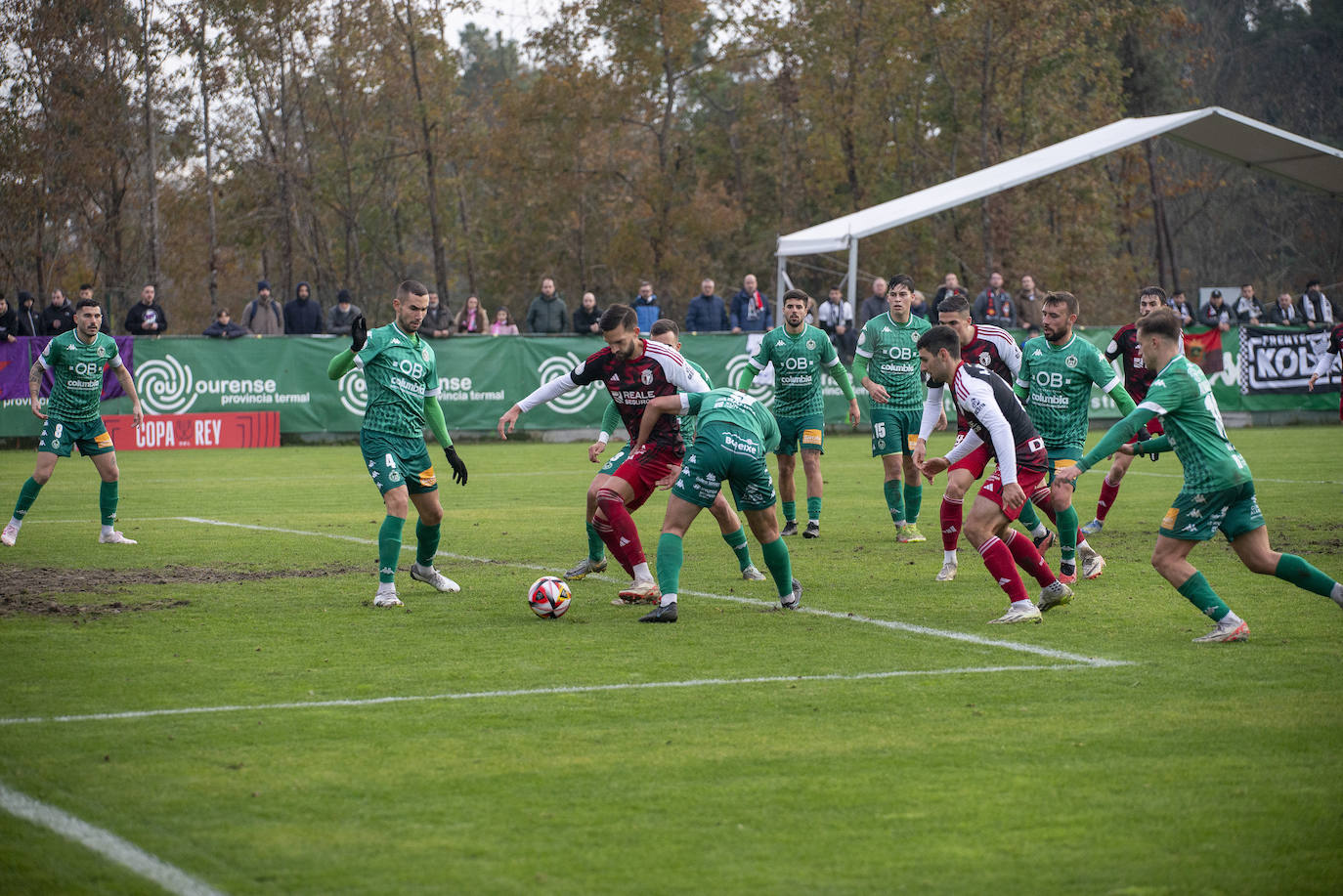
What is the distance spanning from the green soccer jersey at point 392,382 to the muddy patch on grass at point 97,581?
1.85 meters

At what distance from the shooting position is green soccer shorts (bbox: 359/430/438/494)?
9.77 metres

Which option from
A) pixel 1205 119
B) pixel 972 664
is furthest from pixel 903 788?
pixel 1205 119

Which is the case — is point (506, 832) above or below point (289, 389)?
below

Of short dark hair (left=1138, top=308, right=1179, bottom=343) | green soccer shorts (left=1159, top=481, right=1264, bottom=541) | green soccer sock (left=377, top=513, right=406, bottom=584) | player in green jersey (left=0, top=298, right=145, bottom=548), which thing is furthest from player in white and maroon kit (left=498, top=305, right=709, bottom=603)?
player in green jersey (left=0, top=298, right=145, bottom=548)

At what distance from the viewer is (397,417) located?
9922 mm

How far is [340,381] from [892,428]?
15.1 metres

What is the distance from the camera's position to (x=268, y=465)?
22.4 metres

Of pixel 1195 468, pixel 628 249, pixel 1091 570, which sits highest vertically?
pixel 628 249

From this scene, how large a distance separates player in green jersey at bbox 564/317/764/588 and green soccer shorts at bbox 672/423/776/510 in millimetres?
663

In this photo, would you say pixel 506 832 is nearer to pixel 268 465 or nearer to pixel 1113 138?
pixel 268 465

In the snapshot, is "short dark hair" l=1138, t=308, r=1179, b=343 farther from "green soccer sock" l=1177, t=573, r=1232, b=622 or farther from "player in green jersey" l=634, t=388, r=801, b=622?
"player in green jersey" l=634, t=388, r=801, b=622

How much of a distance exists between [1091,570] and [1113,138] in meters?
21.6

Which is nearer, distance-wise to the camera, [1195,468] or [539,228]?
[1195,468]

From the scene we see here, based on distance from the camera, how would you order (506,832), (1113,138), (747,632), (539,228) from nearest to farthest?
1. (506,832)
2. (747,632)
3. (1113,138)
4. (539,228)
